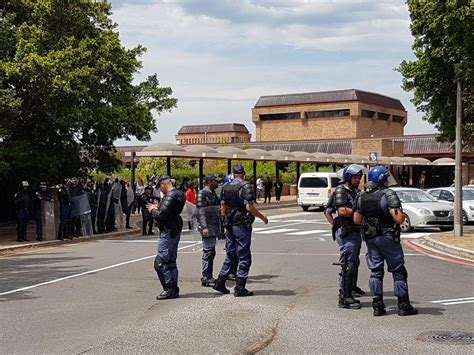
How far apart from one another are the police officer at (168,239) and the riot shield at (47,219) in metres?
11.1

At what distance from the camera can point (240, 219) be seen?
9.58m

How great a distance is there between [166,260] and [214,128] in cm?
9015

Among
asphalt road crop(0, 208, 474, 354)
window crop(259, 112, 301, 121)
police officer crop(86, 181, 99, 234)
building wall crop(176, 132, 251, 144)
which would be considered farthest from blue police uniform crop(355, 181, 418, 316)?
building wall crop(176, 132, 251, 144)

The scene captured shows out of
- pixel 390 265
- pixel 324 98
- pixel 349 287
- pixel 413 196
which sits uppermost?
pixel 324 98

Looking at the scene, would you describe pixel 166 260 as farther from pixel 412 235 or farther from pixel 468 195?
pixel 468 195

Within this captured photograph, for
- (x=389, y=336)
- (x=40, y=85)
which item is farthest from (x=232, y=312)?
(x=40, y=85)

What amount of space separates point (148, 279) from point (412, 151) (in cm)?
5763

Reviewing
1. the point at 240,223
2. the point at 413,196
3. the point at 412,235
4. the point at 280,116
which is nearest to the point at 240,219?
the point at 240,223

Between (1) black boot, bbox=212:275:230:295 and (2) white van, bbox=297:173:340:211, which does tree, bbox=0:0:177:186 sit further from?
(1) black boot, bbox=212:275:230:295

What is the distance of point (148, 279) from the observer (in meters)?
11.6

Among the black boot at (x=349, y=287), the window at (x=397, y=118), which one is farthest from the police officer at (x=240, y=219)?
the window at (x=397, y=118)

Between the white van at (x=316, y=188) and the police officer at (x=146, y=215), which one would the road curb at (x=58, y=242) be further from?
the white van at (x=316, y=188)

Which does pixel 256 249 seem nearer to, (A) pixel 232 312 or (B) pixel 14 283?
(B) pixel 14 283

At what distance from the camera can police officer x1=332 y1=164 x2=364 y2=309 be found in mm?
8789
